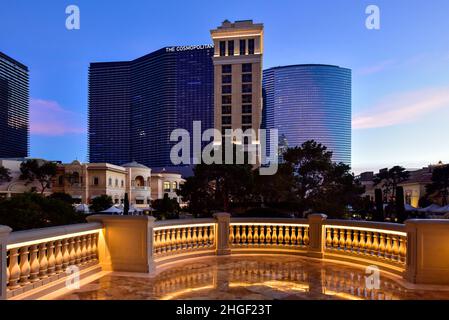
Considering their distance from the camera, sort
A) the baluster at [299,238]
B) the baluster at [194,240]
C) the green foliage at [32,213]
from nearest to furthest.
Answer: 1. the baluster at [194,240]
2. the baluster at [299,238]
3. the green foliage at [32,213]

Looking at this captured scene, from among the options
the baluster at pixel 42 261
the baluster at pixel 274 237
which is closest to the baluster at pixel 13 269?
the baluster at pixel 42 261

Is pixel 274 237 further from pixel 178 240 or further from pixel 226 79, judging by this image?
pixel 226 79

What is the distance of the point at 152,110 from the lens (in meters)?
133

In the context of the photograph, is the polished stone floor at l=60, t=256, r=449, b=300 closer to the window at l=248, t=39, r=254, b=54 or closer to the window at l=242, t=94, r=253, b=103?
the window at l=242, t=94, r=253, b=103

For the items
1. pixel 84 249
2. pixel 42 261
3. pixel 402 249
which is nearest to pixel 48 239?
pixel 42 261

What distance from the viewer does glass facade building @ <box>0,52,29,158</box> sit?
278 ft

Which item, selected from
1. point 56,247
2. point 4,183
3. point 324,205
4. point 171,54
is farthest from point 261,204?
point 171,54

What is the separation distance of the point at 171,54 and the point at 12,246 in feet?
423

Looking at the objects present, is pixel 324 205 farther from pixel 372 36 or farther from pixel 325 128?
pixel 325 128

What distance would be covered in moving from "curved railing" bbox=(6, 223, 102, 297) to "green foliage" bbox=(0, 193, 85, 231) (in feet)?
34.8

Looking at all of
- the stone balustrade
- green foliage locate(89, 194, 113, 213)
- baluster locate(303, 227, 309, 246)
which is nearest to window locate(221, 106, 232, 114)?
green foliage locate(89, 194, 113, 213)

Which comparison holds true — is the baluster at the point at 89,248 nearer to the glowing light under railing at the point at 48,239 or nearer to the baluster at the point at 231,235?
the glowing light under railing at the point at 48,239

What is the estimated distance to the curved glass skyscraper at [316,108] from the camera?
131125 mm

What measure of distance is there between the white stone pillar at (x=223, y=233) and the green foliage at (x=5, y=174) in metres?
49.7
